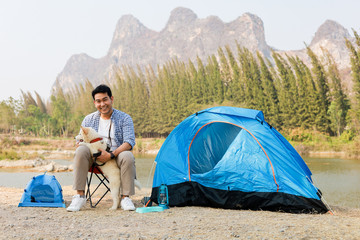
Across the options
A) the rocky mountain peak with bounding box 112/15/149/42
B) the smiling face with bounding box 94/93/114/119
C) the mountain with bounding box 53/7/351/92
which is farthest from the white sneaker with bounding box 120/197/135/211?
the rocky mountain peak with bounding box 112/15/149/42

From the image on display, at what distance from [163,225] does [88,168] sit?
933 mm

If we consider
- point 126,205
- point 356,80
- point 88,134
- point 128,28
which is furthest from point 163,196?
point 128,28

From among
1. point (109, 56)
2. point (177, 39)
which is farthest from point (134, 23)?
point (177, 39)

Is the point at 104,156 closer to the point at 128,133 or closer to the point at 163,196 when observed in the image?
the point at 128,133

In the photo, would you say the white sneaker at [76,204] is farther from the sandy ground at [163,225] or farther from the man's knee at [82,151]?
the man's knee at [82,151]

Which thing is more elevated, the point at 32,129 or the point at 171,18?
the point at 171,18

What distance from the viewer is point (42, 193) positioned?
9.35 ft

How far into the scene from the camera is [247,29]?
89.1 meters

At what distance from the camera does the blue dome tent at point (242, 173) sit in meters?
2.93

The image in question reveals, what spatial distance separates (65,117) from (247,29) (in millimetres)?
71529

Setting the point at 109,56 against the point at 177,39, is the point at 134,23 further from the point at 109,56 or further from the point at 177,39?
the point at 177,39

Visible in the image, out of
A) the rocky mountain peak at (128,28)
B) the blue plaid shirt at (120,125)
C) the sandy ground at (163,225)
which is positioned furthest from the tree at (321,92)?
the rocky mountain peak at (128,28)

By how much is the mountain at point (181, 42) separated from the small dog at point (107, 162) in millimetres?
74470

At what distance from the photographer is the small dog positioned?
8.68ft
